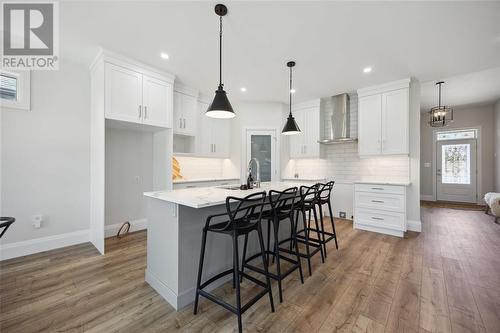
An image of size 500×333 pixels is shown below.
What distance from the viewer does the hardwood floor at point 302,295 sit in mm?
1689

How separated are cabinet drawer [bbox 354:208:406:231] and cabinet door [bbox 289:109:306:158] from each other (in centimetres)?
187

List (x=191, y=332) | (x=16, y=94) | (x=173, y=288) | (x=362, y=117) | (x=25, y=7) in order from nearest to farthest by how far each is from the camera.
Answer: (x=191, y=332) → (x=173, y=288) → (x=25, y=7) → (x=16, y=94) → (x=362, y=117)

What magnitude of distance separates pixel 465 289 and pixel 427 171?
6.76 m

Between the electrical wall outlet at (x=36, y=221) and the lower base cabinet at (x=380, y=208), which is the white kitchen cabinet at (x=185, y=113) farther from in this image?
the lower base cabinet at (x=380, y=208)

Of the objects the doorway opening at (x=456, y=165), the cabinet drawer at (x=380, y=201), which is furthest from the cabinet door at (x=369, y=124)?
the doorway opening at (x=456, y=165)

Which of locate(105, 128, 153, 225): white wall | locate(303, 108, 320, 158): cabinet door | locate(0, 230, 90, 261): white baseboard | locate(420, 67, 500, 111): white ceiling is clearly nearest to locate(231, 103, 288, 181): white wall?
locate(303, 108, 320, 158): cabinet door

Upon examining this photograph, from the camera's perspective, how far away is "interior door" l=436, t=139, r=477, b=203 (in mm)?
6727

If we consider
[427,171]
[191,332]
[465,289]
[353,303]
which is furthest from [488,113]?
[191,332]

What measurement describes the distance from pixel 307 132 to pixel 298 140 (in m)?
0.29

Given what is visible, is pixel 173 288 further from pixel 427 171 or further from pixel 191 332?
pixel 427 171

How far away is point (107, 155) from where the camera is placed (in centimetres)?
365

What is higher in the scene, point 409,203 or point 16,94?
point 16,94

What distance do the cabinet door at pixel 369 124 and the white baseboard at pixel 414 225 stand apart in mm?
1444

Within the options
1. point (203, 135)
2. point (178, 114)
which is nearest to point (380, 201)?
point (203, 135)
